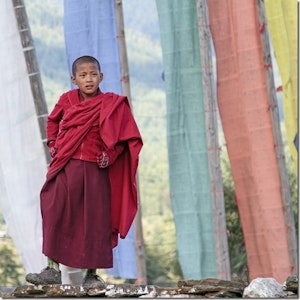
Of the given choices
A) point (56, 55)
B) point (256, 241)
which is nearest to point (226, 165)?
point (256, 241)

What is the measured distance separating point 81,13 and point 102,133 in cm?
443

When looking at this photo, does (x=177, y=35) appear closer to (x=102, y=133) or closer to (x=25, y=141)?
(x=25, y=141)

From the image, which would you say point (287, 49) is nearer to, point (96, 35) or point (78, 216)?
point (96, 35)

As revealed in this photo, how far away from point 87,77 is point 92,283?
116 centimetres

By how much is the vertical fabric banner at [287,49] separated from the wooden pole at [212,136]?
58 cm

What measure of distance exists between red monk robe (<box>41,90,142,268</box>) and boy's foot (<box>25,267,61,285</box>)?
0.28 ft

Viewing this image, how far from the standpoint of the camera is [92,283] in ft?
24.9

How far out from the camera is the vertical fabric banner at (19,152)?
475 inches

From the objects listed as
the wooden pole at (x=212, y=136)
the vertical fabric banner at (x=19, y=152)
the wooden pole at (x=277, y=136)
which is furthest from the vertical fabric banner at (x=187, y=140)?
the vertical fabric banner at (x=19, y=152)

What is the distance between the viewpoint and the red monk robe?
7.76 meters

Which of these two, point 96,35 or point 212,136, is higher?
point 96,35

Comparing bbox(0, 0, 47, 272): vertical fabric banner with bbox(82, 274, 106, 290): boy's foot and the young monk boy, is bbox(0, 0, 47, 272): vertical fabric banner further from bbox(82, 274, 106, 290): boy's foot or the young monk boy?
bbox(82, 274, 106, 290): boy's foot

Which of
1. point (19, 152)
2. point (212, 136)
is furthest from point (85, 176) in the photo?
point (212, 136)

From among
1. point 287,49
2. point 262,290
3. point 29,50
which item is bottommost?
point 262,290
